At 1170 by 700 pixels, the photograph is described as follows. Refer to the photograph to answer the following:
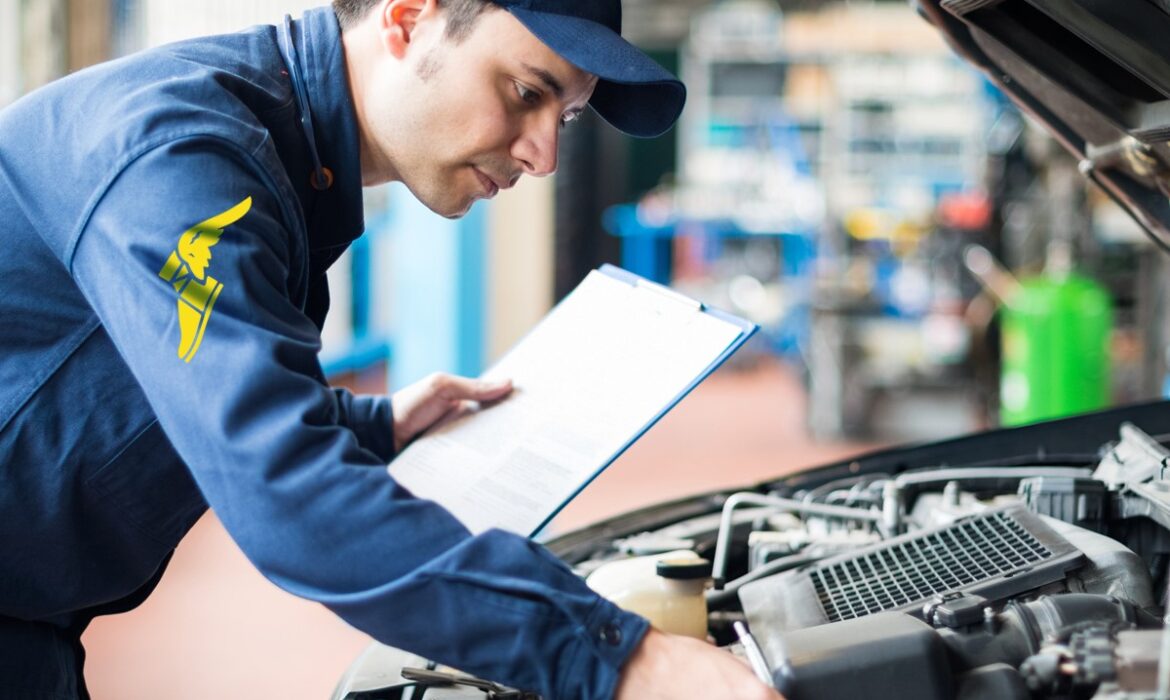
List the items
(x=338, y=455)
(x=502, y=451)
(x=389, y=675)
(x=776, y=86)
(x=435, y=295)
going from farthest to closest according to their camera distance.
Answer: (x=776, y=86) → (x=435, y=295) → (x=502, y=451) → (x=389, y=675) → (x=338, y=455)

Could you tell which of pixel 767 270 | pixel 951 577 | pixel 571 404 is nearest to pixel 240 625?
pixel 571 404

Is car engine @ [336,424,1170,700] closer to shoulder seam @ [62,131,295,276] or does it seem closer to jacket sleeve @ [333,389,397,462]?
jacket sleeve @ [333,389,397,462]

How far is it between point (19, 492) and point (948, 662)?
2.44ft

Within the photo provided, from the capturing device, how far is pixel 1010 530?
44.5 inches

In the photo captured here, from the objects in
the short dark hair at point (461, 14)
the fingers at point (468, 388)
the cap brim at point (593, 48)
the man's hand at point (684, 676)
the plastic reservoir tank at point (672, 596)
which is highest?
the short dark hair at point (461, 14)

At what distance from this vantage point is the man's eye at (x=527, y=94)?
3.33 feet

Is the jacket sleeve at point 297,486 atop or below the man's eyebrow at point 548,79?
below

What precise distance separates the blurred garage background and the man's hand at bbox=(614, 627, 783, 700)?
2.23 metres

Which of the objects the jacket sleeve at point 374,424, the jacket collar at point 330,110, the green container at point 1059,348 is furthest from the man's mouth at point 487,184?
the green container at point 1059,348

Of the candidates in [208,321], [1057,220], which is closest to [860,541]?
[208,321]

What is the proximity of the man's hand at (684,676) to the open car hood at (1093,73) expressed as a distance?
663mm

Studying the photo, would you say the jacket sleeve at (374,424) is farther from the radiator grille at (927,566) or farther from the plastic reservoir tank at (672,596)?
the radiator grille at (927,566)

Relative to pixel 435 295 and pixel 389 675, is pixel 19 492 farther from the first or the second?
pixel 435 295

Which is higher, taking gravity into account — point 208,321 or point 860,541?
point 208,321
